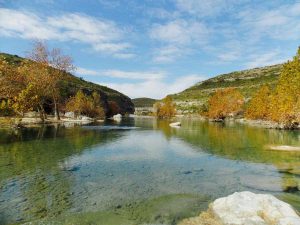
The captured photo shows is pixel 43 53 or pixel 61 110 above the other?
pixel 43 53

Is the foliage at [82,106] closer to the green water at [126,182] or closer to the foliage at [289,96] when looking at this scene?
the foliage at [289,96]

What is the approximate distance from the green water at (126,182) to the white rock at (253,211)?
1778 mm

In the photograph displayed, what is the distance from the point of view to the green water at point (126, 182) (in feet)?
47.2

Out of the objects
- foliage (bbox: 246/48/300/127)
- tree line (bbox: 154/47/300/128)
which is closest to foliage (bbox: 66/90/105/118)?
tree line (bbox: 154/47/300/128)

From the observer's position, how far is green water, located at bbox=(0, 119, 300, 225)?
1440 cm

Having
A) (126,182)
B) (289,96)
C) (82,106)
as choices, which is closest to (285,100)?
(289,96)

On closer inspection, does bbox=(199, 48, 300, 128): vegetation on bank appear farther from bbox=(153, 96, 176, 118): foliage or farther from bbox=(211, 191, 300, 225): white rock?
bbox=(153, 96, 176, 118): foliage

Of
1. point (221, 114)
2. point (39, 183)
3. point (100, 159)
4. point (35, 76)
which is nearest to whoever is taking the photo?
point (39, 183)

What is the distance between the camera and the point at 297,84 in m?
53.9

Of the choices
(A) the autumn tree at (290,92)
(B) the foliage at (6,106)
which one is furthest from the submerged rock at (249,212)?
(B) the foliage at (6,106)

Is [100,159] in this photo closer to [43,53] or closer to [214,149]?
[214,149]

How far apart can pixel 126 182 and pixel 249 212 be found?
9.65 meters

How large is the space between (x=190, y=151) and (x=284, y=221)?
23.7 m

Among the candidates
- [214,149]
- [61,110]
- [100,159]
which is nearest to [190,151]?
[214,149]
